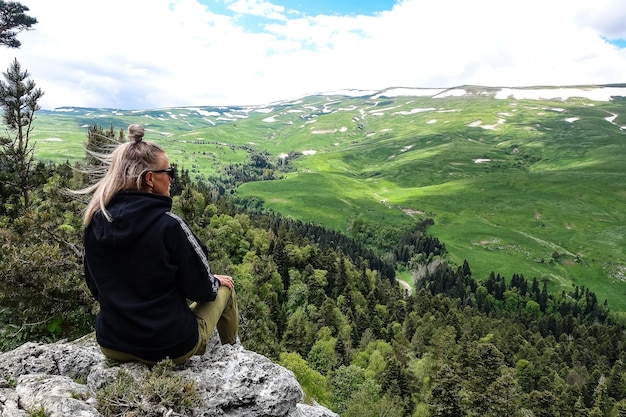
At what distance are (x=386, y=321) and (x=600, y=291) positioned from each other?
400 feet

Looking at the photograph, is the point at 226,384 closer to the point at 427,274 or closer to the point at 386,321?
the point at 386,321

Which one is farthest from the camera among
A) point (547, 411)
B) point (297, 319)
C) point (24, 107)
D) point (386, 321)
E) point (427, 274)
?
point (427, 274)

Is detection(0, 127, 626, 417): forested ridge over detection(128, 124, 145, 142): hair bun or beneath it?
beneath

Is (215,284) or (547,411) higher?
(215,284)

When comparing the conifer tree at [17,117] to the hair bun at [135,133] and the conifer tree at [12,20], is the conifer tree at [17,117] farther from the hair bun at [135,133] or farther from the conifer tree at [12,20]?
the hair bun at [135,133]

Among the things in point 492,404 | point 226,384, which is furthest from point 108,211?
point 492,404

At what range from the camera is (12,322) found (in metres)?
12.1

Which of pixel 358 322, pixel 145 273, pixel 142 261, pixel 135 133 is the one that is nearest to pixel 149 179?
pixel 135 133

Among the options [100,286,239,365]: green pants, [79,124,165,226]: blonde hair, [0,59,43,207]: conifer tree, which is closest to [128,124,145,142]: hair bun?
[79,124,165,226]: blonde hair

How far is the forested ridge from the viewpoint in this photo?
13391 millimetres

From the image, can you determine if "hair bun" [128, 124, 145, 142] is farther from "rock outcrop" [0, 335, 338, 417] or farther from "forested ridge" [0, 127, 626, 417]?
"forested ridge" [0, 127, 626, 417]

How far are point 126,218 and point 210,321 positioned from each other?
8.92ft

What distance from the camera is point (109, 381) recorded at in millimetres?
6949

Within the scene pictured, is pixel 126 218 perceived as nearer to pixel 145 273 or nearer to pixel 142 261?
pixel 142 261
